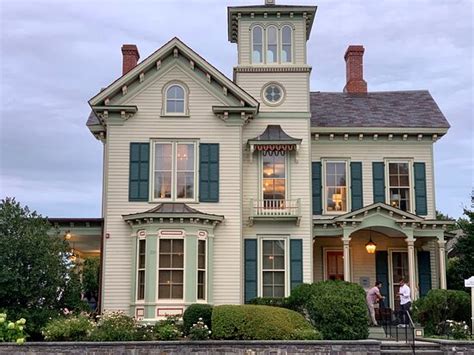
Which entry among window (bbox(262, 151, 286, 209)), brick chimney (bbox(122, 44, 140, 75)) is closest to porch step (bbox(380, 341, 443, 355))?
window (bbox(262, 151, 286, 209))

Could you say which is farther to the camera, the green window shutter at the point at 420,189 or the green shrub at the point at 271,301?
the green window shutter at the point at 420,189

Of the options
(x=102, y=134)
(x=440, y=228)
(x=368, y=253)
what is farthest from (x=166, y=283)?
(x=440, y=228)

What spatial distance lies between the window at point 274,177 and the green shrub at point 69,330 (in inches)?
309

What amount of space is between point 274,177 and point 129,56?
870cm

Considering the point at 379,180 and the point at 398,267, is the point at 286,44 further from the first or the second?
the point at 398,267

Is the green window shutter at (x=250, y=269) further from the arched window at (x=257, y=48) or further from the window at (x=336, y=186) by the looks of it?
the arched window at (x=257, y=48)

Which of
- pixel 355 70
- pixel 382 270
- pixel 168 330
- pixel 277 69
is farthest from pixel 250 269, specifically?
pixel 355 70

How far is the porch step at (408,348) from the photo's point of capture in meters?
16.1

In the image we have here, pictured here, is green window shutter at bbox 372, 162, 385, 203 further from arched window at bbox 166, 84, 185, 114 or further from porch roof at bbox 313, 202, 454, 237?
arched window at bbox 166, 84, 185, 114

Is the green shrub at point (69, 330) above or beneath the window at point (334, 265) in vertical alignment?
beneath

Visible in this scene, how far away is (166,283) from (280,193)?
5083 mm

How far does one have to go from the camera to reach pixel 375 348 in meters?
15.7

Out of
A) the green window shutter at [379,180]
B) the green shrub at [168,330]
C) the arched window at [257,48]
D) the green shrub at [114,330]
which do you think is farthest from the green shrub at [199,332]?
the arched window at [257,48]

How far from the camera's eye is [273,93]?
75.8ft
